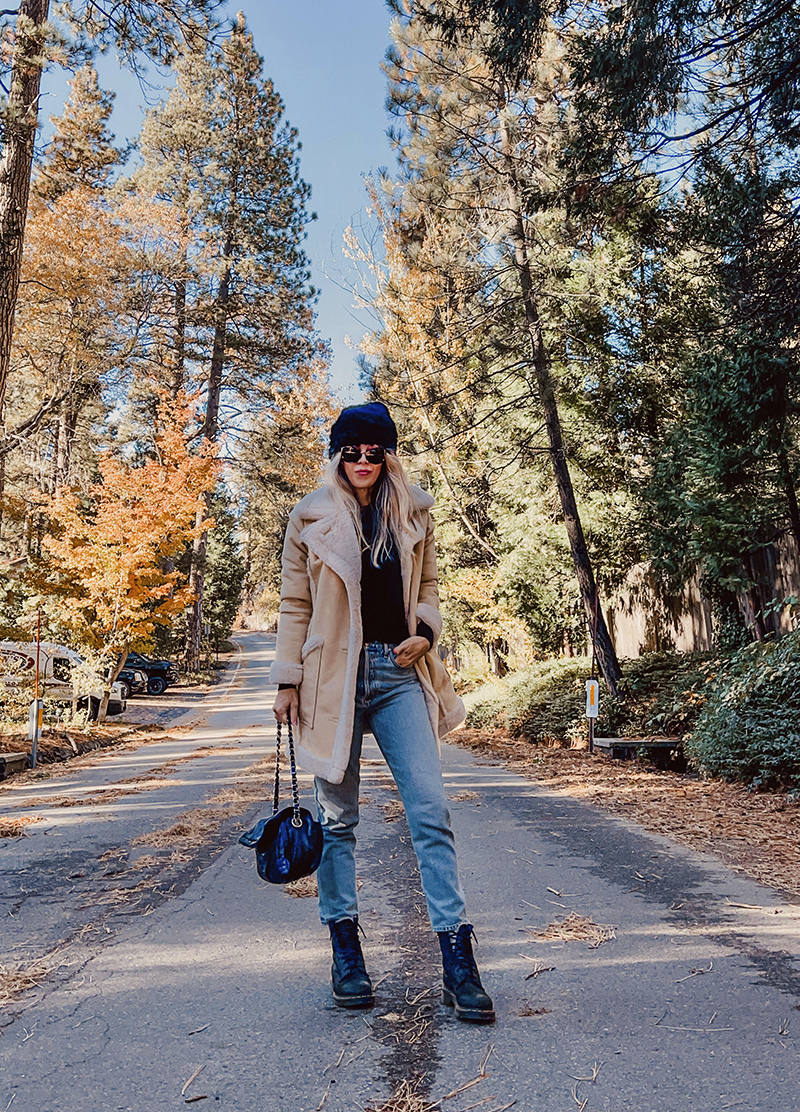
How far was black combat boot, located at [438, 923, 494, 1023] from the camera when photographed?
2.64 metres

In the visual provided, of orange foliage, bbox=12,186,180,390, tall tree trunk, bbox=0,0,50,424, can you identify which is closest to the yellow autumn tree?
orange foliage, bbox=12,186,180,390

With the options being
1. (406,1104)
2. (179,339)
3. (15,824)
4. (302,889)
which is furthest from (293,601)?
(179,339)

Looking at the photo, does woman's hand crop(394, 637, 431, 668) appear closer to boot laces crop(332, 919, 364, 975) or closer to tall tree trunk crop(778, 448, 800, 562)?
boot laces crop(332, 919, 364, 975)

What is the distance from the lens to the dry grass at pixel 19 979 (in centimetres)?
294

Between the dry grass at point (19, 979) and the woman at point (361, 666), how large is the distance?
1.06 m

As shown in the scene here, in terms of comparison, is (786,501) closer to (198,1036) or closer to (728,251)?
(728,251)

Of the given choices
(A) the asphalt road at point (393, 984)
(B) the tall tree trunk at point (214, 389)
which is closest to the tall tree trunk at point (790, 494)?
(A) the asphalt road at point (393, 984)

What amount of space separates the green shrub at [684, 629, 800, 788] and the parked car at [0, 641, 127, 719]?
27.0 feet

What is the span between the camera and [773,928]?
3.61 m

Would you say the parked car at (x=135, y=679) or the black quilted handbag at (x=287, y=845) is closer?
the black quilted handbag at (x=287, y=845)

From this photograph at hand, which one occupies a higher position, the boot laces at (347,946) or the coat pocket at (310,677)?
the coat pocket at (310,677)

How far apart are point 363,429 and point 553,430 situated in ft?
33.1

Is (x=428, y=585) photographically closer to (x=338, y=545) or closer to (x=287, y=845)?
(x=338, y=545)

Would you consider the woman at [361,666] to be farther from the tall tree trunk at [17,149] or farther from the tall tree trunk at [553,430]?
the tall tree trunk at [553,430]
